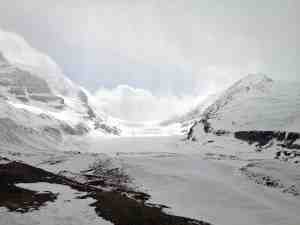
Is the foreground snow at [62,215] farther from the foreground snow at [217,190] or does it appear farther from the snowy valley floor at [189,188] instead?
the foreground snow at [217,190]

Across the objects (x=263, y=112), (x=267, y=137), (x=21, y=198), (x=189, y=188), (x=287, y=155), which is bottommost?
(x=189, y=188)

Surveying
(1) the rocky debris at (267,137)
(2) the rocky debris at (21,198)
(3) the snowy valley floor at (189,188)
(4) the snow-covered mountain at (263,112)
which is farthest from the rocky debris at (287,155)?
(2) the rocky debris at (21,198)

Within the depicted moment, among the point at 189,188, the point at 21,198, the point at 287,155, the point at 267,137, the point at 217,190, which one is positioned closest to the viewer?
the point at 21,198

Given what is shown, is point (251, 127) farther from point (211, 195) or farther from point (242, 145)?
point (211, 195)

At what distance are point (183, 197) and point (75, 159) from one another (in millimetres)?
33647

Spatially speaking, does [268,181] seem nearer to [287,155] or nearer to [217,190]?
[217,190]

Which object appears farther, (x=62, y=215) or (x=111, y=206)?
(x=111, y=206)

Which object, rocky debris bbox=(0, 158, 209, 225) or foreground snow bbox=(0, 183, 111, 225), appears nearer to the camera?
foreground snow bbox=(0, 183, 111, 225)

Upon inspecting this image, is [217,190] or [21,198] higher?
[21,198]

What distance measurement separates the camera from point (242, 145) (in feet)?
373

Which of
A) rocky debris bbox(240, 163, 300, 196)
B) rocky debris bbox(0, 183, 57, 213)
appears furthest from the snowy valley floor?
rocky debris bbox(0, 183, 57, 213)

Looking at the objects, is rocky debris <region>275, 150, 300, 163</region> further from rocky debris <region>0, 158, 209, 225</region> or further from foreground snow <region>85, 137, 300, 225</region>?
rocky debris <region>0, 158, 209, 225</region>

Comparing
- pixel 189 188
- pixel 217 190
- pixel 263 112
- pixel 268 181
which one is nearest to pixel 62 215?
pixel 189 188

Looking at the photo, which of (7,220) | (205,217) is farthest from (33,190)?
(205,217)
